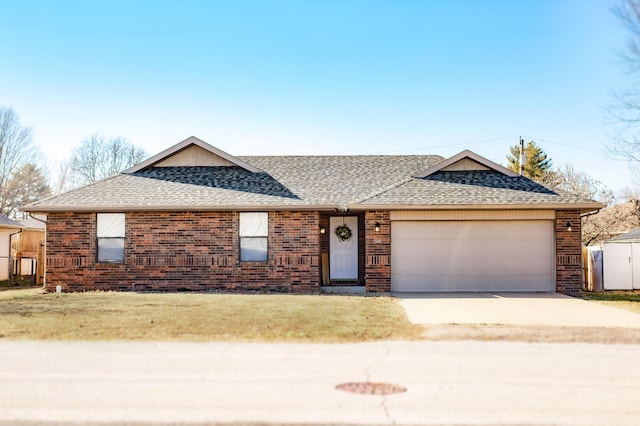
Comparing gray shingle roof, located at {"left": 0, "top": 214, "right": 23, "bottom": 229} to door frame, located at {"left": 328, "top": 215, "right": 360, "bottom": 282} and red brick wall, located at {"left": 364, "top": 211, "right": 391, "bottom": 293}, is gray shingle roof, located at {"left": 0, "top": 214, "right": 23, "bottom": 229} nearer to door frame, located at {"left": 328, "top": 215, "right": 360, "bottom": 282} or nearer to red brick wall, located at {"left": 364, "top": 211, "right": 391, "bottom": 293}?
door frame, located at {"left": 328, "top": 215, "right": 360, "bottom": 282}

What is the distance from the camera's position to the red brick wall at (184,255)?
20125 mm

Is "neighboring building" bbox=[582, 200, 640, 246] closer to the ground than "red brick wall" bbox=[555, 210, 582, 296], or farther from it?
farther from it

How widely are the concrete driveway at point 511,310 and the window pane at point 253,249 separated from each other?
13.9 feet

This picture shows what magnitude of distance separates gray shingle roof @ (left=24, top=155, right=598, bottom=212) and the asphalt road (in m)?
9.71

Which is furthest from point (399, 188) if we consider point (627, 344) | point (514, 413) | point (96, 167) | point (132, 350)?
point (96, 167)

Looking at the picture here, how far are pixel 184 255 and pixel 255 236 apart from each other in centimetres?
223

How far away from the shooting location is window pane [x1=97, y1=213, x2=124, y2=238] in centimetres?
2055

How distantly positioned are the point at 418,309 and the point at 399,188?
6378 mm

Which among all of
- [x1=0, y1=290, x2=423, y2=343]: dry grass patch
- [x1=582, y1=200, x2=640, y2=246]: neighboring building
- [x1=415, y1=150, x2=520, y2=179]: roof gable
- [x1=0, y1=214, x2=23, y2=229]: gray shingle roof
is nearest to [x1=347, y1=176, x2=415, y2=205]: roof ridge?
[x1=415, y1=150, x2=520, y2=179]: roof gable

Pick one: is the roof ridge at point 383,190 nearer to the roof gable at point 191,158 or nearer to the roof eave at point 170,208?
the roof eave at point 170,208

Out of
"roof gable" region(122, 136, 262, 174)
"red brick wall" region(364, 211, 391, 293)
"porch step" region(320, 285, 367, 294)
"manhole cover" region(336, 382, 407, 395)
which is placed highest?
"roof gable" region(122, 136, 262, 174)

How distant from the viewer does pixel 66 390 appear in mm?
7426

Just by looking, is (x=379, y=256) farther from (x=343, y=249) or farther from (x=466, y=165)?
(x=466, y=165)

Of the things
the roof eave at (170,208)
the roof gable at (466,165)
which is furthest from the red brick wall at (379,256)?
the roof gable at (466,165)
